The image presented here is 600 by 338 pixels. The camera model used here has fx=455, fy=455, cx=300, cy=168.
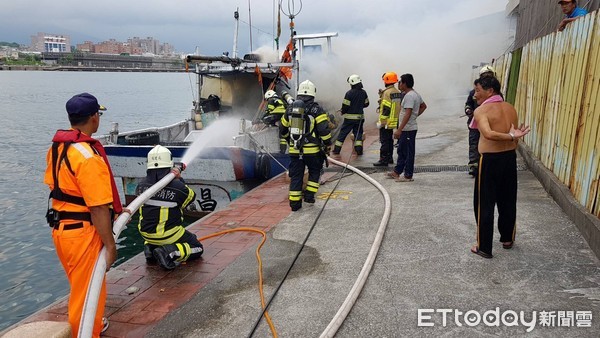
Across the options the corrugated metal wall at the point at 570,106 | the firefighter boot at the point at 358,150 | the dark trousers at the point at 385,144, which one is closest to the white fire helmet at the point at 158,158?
the corrugated metal wall at the point at 570,106

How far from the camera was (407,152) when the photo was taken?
7.62 m

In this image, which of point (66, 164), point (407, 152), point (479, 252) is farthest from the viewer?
point (407, 152)

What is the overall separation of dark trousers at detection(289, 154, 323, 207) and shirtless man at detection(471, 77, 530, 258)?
2625mm

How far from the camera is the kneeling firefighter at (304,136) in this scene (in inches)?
250

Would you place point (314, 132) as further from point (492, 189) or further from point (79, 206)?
point (79, 206)

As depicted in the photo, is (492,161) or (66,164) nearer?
(66,164)

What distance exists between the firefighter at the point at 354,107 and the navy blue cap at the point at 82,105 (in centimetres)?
667

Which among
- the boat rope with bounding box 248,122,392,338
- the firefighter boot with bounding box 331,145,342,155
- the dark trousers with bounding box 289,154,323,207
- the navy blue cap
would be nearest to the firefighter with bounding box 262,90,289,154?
the firefighter boot with bounding box 331,145,342,155

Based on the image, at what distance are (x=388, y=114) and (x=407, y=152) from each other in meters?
1.16

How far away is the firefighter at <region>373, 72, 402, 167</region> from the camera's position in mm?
8383

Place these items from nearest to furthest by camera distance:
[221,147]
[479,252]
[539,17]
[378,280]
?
[378,280] < [479,252] < [221,147] < [539,17]

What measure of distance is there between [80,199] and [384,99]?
645cm

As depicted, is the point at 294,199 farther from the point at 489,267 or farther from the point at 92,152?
the point at 92,152

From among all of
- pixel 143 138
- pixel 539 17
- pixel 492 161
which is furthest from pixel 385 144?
pixel 539 17
